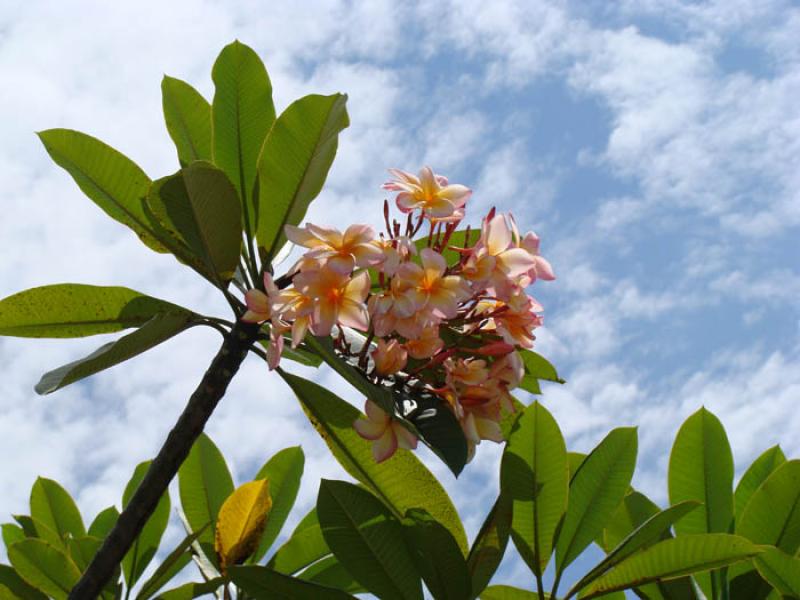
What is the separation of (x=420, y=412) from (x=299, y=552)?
724mm

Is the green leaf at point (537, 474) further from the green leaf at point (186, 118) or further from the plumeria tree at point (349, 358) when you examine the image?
the green leaf at point (186, 118)

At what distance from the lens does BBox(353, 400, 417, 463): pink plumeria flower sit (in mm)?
1453

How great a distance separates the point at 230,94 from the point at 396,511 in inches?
37.8

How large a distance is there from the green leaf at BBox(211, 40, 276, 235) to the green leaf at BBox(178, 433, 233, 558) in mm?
681

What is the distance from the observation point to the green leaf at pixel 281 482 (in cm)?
218

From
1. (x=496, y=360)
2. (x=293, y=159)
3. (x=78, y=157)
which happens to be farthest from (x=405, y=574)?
(x=78, y=157)

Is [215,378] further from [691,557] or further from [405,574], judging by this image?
→ [691,557]

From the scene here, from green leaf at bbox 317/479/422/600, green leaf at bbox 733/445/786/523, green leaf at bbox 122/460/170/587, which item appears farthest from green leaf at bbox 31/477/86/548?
green leaf at bbox 733/445/786/523

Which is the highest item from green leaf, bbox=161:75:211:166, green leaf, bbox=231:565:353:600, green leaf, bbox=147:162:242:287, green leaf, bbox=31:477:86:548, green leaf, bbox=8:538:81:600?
green leaf, bbox=161:75:211:166

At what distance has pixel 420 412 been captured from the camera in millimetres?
1526

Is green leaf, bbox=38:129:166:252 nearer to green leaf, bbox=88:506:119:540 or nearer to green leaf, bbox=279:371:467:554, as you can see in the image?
green leaf, bbox=279:371:467:554

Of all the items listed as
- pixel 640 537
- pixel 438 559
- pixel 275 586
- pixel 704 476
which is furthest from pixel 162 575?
pixel 704 476

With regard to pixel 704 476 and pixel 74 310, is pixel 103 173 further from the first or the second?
pixel 704 476

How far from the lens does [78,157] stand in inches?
71.7
